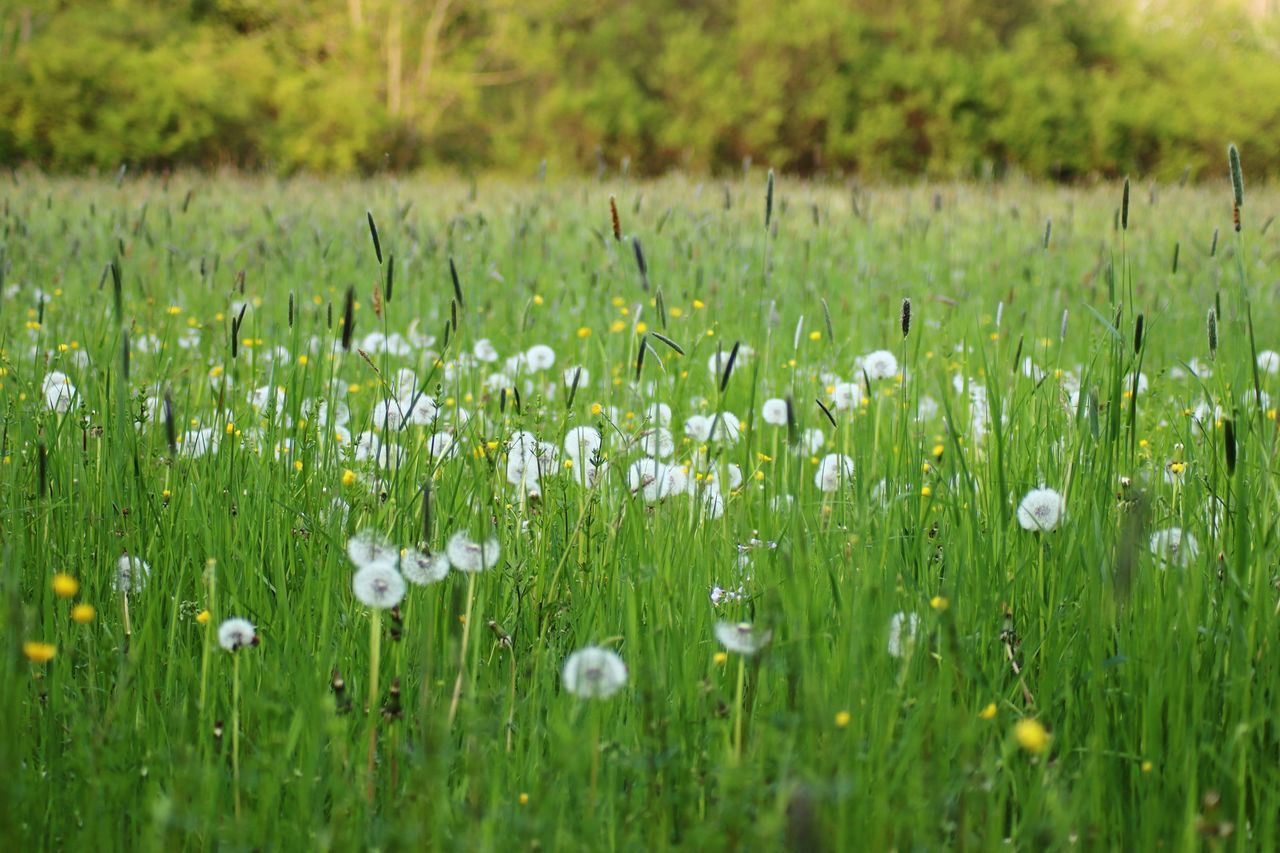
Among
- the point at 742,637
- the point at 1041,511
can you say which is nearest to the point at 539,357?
the point at 1041,511

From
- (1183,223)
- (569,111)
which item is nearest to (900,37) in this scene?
(569,111)

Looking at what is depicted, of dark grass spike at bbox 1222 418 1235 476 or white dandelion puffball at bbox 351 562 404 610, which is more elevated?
dark grass spike at bbox 1222 418 1235 476

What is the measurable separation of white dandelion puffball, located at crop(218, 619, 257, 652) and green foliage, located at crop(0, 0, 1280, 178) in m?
18.1

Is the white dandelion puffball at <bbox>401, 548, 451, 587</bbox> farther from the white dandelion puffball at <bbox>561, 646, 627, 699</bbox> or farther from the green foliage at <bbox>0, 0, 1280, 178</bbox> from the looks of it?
the green foliage at <bbox>0, 0, 1280, 178</bbox>

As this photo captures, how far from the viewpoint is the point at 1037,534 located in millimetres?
1654

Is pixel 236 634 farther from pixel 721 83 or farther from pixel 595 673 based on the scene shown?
pixel 721 83

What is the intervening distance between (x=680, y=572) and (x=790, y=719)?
632 millimetres

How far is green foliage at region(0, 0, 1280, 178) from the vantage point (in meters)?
19.2

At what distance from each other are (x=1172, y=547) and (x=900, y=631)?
1.92 feet

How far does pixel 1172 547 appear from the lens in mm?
1673

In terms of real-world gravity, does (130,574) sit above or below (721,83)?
below

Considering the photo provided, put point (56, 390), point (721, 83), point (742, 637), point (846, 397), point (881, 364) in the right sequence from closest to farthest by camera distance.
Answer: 1. point (742, 637)
2. point (56, 390)
3. point (846, 397)
4. point (881, 364)
5. point (721, 83)

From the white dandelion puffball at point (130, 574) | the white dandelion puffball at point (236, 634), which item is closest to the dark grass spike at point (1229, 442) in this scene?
the white dandelion puffball at point (236, 634)

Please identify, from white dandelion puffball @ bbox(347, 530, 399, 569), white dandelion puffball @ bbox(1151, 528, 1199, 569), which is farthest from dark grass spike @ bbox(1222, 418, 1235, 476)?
white dandelion puffball @ bbox(347, 530, 399, 569)
